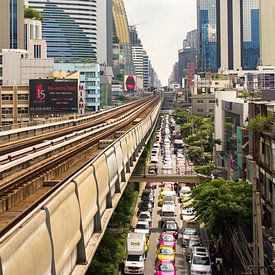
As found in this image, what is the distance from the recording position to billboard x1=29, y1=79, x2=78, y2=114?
177 ft

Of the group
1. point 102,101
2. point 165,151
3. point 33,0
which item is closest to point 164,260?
point 165,151

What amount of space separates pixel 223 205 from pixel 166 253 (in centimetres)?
407

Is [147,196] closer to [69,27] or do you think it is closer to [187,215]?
[187,215]

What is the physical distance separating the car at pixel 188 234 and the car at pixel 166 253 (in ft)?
6.72

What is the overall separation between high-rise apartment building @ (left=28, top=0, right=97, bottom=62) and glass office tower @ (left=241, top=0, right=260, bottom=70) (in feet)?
176

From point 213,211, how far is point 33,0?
138 m

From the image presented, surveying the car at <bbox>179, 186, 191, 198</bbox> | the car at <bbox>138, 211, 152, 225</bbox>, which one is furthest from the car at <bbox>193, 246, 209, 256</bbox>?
the car at <bbox>179, 186, 191, 198</bbox>

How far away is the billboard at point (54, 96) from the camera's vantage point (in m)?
53.9

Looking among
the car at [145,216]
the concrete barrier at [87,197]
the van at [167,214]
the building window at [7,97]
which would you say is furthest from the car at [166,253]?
the building window at [7,97]

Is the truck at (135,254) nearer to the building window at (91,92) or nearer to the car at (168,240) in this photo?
the car at (168,240)

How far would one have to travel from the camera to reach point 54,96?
177ft

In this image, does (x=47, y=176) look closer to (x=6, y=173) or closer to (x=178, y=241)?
(x=6, y=173)

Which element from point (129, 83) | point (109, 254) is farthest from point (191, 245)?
point (129, 83)

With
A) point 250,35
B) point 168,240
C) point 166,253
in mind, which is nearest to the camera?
point 166,253
